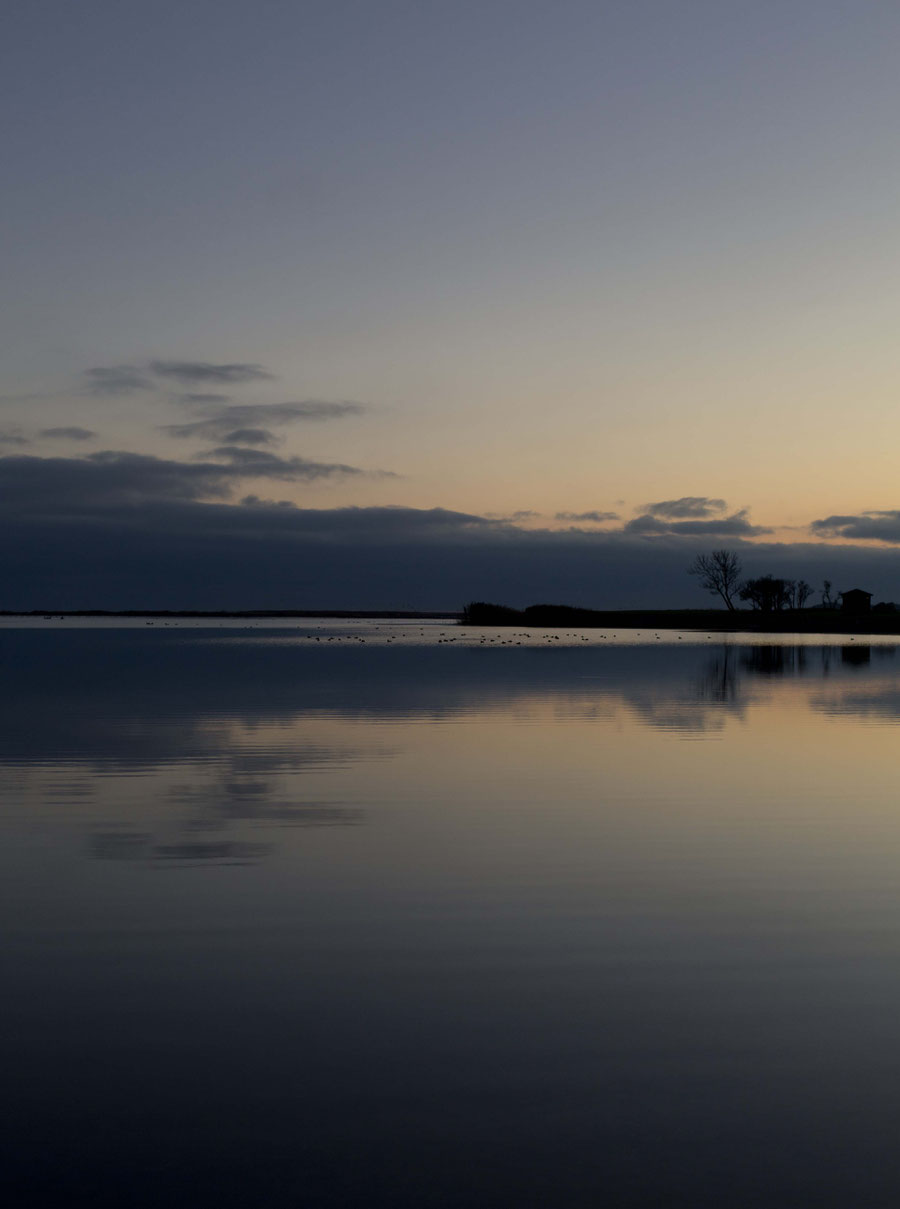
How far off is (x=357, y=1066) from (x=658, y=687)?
3181 centimetres

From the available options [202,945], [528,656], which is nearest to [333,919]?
[202,945]

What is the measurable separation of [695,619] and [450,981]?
154 m

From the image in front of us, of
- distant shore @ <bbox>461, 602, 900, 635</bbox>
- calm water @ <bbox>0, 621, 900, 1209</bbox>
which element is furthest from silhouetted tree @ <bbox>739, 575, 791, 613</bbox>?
calm water @ <bbox>0, 621, 900, 1209</bbox>

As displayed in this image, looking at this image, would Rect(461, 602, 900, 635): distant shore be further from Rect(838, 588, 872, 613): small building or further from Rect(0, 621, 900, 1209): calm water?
Rect(0, 621, 900, 1209): calm water

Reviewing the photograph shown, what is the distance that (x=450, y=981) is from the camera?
25.6ft

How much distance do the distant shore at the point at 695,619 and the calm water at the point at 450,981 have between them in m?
120

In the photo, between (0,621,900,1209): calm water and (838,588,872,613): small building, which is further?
(838,588,872,613): small building

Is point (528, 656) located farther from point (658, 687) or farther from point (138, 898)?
point (138, 898)

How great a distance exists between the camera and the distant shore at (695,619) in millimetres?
135125

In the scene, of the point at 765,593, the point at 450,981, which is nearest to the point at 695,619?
the point at 765,593

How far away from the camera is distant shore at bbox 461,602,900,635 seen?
135125mm

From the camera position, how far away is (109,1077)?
6113 millimetres

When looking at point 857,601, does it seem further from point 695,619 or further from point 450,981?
point 450,981

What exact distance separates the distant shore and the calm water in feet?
395
